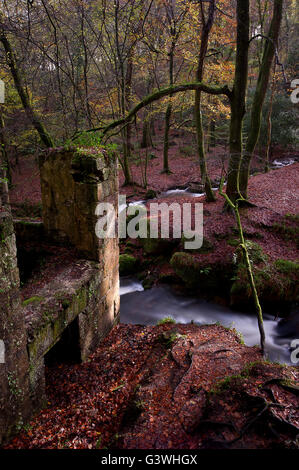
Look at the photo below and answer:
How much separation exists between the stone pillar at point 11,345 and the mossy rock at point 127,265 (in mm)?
6096

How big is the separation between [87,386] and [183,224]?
21.8 ft

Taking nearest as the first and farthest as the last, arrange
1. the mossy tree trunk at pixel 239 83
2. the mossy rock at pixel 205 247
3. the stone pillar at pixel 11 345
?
the stone pillar at pixel 11 345 → the mossy tree trunk at pixel 239 83 → the mossy rock at pixel 205 247

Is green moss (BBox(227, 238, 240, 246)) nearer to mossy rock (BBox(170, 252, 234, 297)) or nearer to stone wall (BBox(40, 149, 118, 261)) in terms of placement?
mossy rock (BBox(170, 252, 234, 297))

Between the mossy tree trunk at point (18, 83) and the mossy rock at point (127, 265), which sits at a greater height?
the mossy tree trunk at point (18, 83)

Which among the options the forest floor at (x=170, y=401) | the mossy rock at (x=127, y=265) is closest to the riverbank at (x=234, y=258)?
the mossy rock at (x=127, y=265)

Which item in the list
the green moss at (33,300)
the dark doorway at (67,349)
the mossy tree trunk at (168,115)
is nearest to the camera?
the green moss at (33,300)

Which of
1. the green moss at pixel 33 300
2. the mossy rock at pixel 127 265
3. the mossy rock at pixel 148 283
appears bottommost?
the mossy rock at pixel 148 283

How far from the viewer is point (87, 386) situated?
15.8 feet

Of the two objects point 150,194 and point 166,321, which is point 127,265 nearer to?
point 166,321

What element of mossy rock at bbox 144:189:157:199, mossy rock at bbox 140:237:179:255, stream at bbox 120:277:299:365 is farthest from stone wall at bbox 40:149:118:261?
mossy rock at bbox 144:189:157:199

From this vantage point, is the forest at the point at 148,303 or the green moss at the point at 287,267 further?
the green moss at the point at 287,267

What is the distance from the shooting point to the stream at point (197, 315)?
6.85m

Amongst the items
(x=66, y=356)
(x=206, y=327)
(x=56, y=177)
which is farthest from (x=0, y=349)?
(x=206, y=327)

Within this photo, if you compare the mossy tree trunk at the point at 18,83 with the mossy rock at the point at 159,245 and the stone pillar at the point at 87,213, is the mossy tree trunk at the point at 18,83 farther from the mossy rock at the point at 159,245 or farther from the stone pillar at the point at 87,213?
the mossy rock at the point at 159,245
